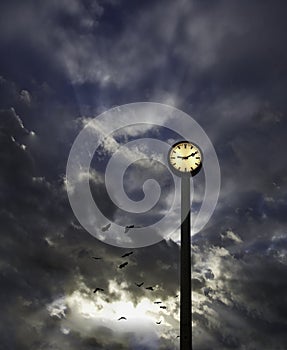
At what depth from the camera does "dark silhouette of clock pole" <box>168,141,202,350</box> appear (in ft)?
45.5

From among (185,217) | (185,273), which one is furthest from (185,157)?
(185,273)

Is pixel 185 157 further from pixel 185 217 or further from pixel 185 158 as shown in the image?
pixel 185 217

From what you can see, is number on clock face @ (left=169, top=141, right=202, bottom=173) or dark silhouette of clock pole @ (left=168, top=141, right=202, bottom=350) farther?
number on clock face @ (left=169, top=141, right=202, bottom=173)

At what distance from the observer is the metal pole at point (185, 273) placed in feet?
45.0

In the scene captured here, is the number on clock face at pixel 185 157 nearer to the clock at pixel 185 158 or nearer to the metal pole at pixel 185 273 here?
the clock at pixel 185 158

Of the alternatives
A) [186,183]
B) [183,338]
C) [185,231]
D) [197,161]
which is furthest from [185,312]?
[197,161]

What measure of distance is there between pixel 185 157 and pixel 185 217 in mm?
2878

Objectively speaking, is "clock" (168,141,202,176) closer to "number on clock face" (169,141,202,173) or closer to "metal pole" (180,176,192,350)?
"number on clock face" (169,141,202,173)

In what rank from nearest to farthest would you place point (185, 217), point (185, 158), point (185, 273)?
point (185, 273) → point (185, 217) → point (185, 158)

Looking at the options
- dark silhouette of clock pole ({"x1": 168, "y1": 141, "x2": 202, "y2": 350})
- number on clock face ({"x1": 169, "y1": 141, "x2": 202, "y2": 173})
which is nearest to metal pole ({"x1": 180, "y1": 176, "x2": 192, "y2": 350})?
dark silhouette of clock pole ({"x1": 168, "y1": 141, "x2": 202, "y2": 350})

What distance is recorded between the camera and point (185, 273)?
48.5 ft

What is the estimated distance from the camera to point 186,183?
17.1 metres

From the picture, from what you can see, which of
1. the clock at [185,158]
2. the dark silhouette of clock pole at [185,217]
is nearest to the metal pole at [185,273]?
the dark silhouette of clock pole at [185,217]

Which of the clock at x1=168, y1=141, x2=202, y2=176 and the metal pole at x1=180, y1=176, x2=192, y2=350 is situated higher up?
the clock at x1=168, y1=141, x2=202, y2=176
